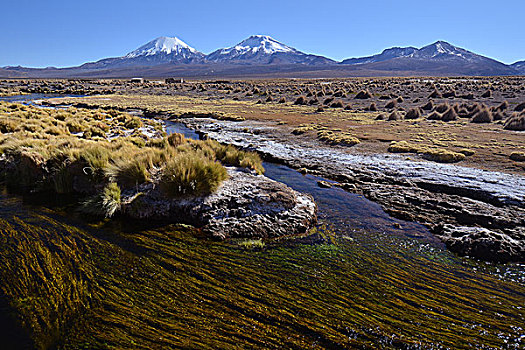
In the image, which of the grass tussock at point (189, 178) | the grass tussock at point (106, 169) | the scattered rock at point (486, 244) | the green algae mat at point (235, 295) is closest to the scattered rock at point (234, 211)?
the grass tussock at point (189, 178)

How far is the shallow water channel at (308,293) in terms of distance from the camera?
12.0 feet

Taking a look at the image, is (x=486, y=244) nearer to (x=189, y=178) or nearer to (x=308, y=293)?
(x=308, y=293)

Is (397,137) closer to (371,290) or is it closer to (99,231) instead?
(371,290)

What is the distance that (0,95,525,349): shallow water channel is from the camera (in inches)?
144

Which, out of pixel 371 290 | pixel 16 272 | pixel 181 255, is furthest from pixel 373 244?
pixel 16 272

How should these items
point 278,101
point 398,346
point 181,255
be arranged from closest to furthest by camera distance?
point 398,346
point 181,255
point 278,101

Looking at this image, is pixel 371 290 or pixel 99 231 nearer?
pixel 371 290

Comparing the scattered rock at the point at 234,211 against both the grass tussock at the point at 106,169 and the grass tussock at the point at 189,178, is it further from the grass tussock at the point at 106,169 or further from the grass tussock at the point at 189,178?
the grass tussock at the point at 106,169

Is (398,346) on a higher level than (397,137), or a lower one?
lower

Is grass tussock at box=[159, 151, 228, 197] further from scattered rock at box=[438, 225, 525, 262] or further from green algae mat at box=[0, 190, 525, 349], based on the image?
scattered rock at box=[438, 225, 525, 262]

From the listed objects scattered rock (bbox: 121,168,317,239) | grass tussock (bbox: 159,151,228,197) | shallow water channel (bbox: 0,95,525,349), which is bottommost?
shallow water channel (bbox: 0,95,525,349)

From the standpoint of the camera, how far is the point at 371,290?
15.2ft

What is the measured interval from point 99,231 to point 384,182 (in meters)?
8.96

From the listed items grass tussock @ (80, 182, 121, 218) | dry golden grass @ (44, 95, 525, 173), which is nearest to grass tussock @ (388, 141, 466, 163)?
dry golden grass @ (44, 95, 525, 173)
